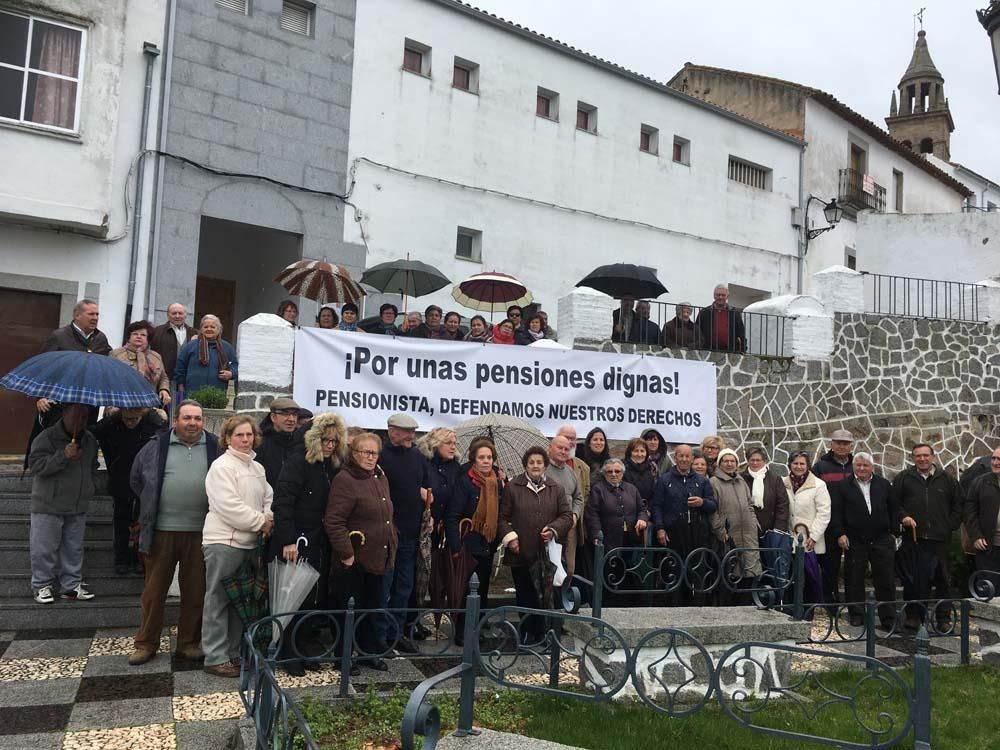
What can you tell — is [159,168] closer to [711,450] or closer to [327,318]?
[327,318]

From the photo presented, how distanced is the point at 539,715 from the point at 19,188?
32.9ft

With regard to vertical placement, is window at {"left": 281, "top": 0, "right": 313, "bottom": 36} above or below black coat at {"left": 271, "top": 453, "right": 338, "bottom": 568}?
above

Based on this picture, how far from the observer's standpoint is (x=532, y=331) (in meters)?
10.7

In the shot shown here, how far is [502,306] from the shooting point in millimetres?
14430

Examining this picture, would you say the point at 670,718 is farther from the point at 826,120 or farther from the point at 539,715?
the point at 826,120

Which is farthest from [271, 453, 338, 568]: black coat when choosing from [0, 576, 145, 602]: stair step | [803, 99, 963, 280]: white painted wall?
[803, 99, 963, 280]: white painted wall

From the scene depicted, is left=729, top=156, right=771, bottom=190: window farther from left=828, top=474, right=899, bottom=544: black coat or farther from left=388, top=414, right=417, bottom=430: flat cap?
left=388, top=414, right=417, bottom=430: flat cap

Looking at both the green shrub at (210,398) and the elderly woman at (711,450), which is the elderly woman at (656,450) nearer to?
the elderly woman at (711,450)

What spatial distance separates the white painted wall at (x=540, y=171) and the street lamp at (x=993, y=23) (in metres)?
11.1

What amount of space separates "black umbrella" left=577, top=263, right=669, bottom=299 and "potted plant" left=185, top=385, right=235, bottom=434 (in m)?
5.66

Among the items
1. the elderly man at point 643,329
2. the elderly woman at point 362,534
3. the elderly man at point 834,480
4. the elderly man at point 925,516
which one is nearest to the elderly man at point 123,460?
the elderly woman at point 362,534

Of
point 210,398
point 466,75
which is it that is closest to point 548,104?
point 466,75

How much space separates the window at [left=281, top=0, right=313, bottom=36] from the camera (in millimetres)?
13859

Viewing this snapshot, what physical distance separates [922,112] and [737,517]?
42841 mm
